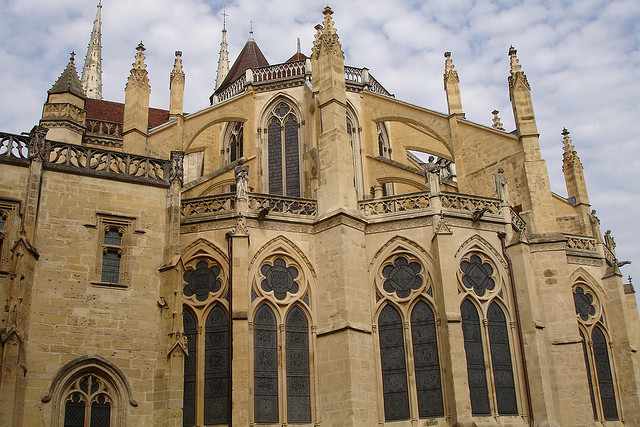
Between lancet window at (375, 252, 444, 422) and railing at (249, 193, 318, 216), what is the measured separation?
211 cm

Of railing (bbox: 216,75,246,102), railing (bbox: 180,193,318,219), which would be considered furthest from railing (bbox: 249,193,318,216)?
railing (bbox: 216,75,246,102)

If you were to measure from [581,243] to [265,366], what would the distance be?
944 centimetres

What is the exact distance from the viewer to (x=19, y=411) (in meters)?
11.0

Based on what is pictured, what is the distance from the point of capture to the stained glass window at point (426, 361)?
50.6 ft

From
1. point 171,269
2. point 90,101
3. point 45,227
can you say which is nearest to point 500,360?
point 171,269

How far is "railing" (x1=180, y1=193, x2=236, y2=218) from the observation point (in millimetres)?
16641

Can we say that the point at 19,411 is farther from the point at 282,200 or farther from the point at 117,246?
the point at 282,200

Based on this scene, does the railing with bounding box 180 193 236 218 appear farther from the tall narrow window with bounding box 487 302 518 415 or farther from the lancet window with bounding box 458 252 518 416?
the tall narrow window with bounding box 487 302 518 415

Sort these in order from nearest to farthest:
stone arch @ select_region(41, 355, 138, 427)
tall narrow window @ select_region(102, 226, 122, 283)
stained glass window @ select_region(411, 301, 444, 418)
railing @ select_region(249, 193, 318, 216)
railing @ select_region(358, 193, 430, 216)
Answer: stone arch @ select_region(41, 355, 138, 427) → tall narrow window @ select_region(102, 226, 122, 283) → stained glass window @ select_region(411, 301, 444, 418) → railing @ select_region(249, 193, 318, 216) → railing @ select_region(358, 193, 430, 216)

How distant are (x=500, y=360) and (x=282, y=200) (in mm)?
5920

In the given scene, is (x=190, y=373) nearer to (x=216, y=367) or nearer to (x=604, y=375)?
(x=216, y=367)

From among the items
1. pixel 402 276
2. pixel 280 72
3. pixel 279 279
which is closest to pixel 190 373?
pixel 279 279

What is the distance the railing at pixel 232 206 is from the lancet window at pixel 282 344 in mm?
1125

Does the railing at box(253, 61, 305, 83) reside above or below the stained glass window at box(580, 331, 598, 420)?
above
